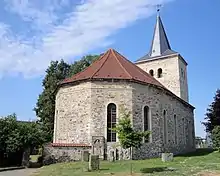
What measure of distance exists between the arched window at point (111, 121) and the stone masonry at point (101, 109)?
13.4 inches

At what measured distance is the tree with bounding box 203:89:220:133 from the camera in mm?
33531

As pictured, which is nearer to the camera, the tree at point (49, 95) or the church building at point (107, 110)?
the church building at point (107, 110)

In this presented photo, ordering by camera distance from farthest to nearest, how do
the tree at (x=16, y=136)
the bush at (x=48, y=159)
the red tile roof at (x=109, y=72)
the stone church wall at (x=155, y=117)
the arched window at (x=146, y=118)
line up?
the arched window at (x=146, y=118) < the red tile roof at (x=109, y=72) < the stone church wall at (x=155, y=117) < the tree at (x=16, y=136) < the bush at (x=48, y=159)

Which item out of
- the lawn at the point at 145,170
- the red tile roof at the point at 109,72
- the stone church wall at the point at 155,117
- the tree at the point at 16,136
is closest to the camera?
the lawn at the point at 145,170

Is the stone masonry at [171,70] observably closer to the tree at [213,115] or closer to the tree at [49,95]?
the tree at [213,115]

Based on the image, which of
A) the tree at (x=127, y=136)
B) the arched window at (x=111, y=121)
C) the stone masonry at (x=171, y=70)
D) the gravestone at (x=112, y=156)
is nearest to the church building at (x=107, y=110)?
the arched window at (x=111, y=121)

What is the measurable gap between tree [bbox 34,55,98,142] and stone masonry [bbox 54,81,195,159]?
37.9ft

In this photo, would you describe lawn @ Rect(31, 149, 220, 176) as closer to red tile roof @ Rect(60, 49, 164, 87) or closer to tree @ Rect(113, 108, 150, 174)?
tree @ Rect(113, 108, 150, 174)

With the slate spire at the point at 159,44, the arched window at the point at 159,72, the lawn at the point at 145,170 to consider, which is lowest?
the lawn at the point at 145,170

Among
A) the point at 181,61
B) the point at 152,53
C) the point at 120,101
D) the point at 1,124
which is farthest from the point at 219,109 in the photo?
the point at 1,124

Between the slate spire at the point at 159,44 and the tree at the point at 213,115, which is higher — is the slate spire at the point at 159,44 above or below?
above

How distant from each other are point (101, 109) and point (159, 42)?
64.6 feet

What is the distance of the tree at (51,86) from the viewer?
1425 inches

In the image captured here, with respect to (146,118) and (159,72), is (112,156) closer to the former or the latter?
(146,118)
